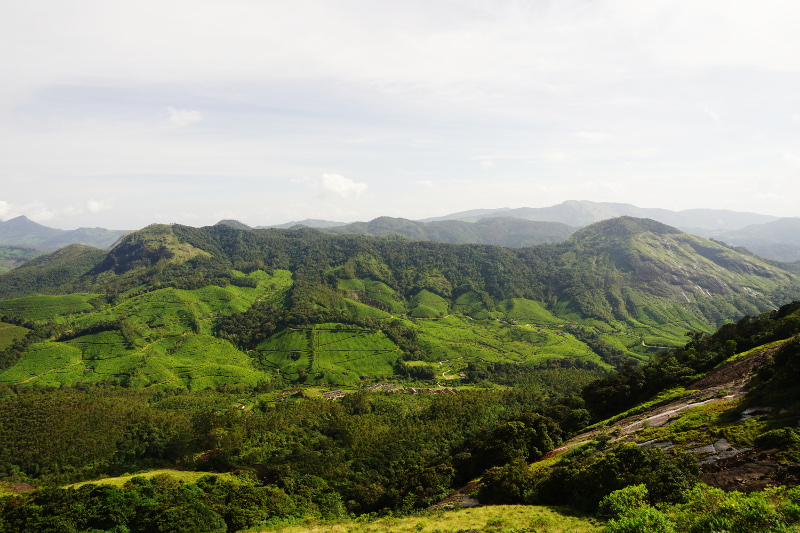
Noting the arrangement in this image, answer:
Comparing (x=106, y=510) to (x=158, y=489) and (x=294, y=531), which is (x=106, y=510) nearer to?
(x=158, y=489)

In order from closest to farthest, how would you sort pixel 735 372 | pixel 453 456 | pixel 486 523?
pixel 486 523, pixel 735 372, pixel 453 456

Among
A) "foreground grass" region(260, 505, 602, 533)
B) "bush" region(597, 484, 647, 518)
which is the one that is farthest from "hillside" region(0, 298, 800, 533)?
"foreground grass" region(260, 505, 602, 533)

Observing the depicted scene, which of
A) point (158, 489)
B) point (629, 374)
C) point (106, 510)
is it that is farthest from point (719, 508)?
point (158, 489)

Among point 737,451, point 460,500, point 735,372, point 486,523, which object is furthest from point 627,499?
point 735,372

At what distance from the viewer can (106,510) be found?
57344 millimetres

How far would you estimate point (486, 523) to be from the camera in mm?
40344

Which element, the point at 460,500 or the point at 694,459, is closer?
the point at 694,459

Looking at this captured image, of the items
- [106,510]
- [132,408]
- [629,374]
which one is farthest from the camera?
[132,408]

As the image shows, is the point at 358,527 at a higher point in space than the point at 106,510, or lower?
higher

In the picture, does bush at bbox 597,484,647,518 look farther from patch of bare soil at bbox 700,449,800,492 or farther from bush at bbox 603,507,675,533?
patch of bare soil at bbox 700,449,800,492

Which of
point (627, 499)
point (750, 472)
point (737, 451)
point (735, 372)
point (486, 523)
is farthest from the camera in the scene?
point (735, 372)

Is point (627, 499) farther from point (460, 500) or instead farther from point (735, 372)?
point (735, 372)

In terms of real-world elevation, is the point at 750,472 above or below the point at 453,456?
above

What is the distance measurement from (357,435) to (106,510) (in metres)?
67.5
